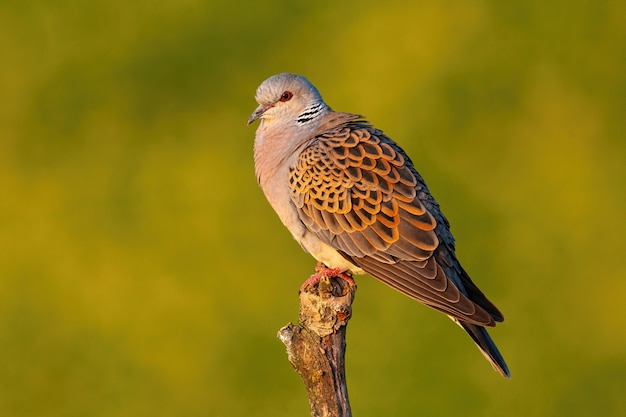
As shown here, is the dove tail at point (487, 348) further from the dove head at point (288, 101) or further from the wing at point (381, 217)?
the dove head at point (288, 101)

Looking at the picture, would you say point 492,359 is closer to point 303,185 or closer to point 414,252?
point 414,252

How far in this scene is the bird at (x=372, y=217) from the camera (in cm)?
381

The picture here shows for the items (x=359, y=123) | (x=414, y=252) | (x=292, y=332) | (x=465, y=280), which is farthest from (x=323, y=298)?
(x=359, y=123)

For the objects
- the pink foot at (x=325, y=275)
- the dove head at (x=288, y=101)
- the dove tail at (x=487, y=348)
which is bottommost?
the dove tail at (x=487, y=348)

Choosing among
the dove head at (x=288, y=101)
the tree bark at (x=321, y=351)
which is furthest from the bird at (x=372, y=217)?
the tree bark at (x=321, y=351)

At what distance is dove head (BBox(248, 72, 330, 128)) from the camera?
177 inches

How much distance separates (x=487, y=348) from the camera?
12.4 feet

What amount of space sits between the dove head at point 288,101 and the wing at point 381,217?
0.34m

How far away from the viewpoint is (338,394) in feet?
11.8

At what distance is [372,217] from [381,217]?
0.04 metres

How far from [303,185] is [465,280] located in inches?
34.9

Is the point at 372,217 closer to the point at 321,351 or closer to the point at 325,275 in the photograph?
the point at 325,275

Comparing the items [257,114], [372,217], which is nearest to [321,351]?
[372,217]

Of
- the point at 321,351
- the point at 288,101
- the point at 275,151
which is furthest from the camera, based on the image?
the point at 288,101
